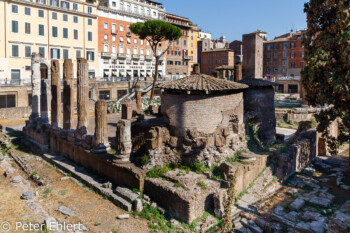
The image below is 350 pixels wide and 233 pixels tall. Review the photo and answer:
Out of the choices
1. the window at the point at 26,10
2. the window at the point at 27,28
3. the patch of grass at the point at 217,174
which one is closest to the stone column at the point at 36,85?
the patch of grass at the point at 217,174

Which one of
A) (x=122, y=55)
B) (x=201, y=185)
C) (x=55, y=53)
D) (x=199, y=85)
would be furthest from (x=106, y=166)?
(x=122, y=55)

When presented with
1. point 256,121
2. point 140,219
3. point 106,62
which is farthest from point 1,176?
point 106,62

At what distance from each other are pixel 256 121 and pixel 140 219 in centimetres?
781

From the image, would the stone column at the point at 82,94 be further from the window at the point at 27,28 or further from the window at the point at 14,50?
the window at the point at 27,28

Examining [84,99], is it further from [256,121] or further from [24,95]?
[24,95]

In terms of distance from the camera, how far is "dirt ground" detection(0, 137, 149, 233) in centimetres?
774

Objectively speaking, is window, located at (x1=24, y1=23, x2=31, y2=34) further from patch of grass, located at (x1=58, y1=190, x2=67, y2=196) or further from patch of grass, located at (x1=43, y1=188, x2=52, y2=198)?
patch of grass, located at (x1=58, y1=190, x2=67, y2=196)

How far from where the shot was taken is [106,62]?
120 feet

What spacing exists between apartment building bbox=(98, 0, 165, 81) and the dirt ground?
25.0 metres

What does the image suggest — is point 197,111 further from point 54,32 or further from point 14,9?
point 54,32

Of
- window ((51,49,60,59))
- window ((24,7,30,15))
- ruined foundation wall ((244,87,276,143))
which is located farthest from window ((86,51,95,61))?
ruined foundation wall ((244,87,276,143))

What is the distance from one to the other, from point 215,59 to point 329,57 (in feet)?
142

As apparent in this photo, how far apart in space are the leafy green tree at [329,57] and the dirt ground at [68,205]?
765 centimetres

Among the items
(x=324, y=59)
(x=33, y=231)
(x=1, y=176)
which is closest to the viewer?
(x=33, y=231)
